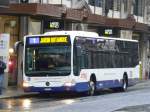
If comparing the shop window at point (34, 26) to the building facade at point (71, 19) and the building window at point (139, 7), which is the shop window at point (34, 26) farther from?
the building window at point (139, 7)

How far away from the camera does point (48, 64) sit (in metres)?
29.1

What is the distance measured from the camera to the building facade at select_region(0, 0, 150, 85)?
1380 inches

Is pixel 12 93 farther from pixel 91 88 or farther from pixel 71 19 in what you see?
pixel 71 19

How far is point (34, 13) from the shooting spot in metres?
33.8

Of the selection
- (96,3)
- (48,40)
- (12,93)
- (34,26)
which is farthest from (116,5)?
(48,40)

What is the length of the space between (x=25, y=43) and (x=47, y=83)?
7.36ft

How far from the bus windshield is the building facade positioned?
4.77m

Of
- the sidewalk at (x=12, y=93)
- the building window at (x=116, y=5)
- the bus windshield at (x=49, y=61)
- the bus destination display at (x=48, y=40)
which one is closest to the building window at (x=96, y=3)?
the building window at (x=116, y=5)

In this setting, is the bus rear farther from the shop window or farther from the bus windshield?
the shop window

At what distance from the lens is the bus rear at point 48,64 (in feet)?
95.2

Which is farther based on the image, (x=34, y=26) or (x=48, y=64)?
(x=34, y=26)

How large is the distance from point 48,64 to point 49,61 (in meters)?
0.14

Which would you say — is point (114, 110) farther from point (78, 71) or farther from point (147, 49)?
point (147, 49)

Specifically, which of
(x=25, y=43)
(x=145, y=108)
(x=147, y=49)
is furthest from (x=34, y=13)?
(x=147, y=49)
